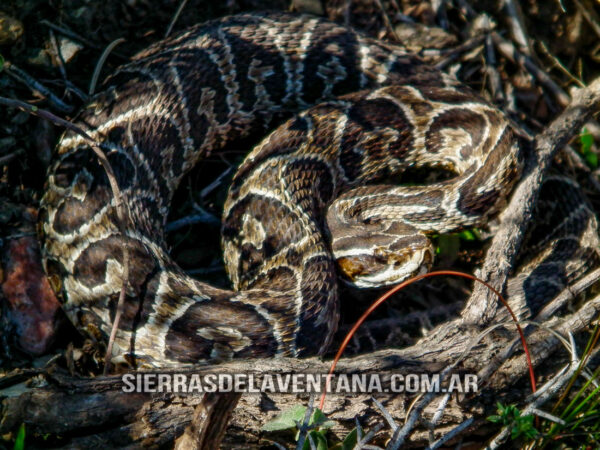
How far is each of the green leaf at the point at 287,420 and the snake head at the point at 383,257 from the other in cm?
164

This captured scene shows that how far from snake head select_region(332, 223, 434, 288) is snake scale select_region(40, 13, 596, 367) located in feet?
0.05

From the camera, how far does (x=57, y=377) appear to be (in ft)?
11.5

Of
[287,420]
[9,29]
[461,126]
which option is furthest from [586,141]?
[9,29]

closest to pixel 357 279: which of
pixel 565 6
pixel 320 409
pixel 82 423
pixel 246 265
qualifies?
pixel 246 265

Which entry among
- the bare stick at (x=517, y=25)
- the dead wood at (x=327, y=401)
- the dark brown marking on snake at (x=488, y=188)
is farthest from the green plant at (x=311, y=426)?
the bare stick at (x=517, y=25)

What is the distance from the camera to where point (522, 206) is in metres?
4.81

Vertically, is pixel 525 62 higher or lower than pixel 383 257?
higher

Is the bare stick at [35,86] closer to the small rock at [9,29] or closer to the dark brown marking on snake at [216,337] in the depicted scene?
the small rock at [9,29]

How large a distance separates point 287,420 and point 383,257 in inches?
72.3

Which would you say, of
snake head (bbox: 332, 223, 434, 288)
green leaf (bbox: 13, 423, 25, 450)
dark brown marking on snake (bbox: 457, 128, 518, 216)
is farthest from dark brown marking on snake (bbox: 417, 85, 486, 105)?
green leaf (bbox: 13, 423, 25, 450)

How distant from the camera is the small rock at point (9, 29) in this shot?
4.91 meters

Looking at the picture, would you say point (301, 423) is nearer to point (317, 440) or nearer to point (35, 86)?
point (317, 440)

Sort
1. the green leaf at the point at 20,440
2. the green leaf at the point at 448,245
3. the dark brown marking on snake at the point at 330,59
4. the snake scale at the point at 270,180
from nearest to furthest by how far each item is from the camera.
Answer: the green leaf at the point at 20,440 → the snake scale at the point at 270,180 → the green leaf at the point at 448,245 → the dark brown marking on snake at the point at 330,59

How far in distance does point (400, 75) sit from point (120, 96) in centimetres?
258
